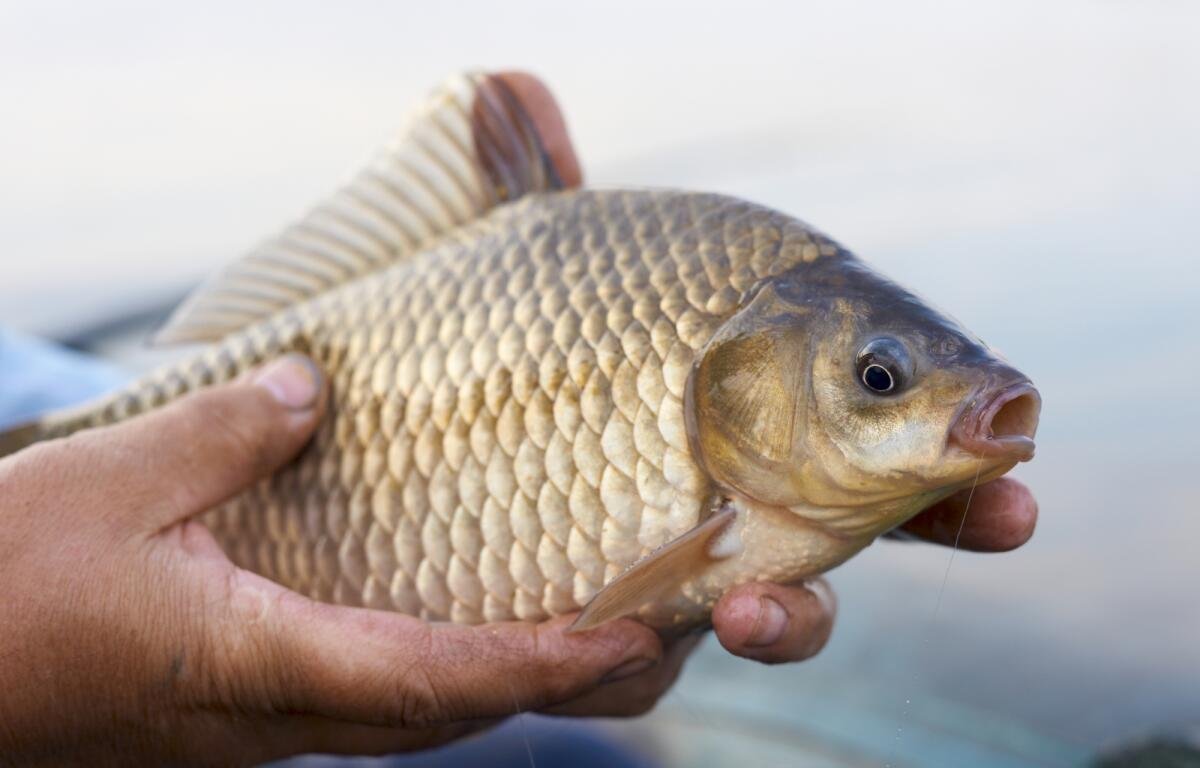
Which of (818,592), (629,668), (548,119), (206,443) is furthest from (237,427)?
(818,592)

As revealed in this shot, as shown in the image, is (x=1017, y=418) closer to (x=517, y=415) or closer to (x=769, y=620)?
(x=769, y=620)

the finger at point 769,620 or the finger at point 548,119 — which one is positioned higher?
the finger at point 548,119

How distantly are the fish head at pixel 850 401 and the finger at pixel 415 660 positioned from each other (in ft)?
1.19

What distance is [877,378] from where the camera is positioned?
1.64 metres

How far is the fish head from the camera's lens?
1587mm

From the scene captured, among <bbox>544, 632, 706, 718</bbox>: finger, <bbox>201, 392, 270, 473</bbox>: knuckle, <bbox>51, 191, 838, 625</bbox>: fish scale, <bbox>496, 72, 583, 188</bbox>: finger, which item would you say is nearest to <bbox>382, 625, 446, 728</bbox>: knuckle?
<bbox>51, 191, 838, 625</bbox>: fish scale

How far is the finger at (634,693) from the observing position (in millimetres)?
2287

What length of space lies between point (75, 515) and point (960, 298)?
4.07 m

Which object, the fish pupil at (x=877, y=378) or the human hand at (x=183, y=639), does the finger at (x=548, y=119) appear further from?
the fish pupil at (x=877, y=378)

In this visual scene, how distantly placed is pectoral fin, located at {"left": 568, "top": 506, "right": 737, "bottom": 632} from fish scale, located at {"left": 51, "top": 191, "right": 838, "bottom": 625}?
0.06m

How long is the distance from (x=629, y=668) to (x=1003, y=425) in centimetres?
73

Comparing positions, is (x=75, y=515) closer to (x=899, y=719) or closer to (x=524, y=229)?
(x=524, y=229)

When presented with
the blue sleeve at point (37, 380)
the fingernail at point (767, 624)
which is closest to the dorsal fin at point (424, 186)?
the fingernail at point (767, 624)

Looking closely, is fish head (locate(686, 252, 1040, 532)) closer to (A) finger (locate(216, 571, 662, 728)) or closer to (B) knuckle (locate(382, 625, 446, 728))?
(A) finger (locate(216, 571, 662, 728))
